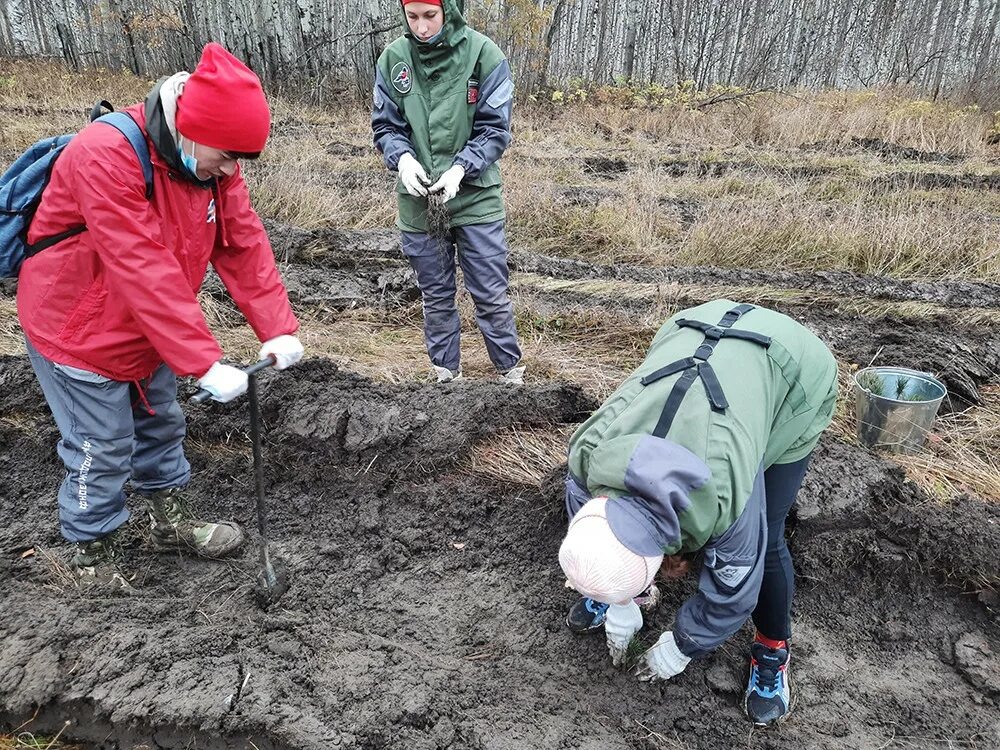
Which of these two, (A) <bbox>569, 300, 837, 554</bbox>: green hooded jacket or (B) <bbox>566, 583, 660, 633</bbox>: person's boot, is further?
(B) <bbox>566, 583, 660, 633</bbox>: person's boot

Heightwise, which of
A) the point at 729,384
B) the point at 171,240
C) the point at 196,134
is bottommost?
the point at 729,384

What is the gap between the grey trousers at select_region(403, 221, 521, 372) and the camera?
141 inches

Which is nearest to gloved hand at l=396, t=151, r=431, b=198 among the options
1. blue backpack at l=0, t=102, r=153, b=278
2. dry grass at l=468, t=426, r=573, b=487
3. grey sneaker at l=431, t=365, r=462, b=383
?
grey sneaker at l=431, t=365, r=462, b=383

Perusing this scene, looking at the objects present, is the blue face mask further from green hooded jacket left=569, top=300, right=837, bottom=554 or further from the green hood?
the green hood

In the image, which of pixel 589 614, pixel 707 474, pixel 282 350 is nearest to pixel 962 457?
pixel 589 614

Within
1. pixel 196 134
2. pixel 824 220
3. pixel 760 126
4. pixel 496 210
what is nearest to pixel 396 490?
pixel 496 210

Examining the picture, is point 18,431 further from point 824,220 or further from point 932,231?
point 932,231

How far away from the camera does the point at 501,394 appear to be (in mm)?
3447

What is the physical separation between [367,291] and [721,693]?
3561 millimetres

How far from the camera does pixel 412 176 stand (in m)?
3.36

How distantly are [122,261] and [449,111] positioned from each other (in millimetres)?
1823

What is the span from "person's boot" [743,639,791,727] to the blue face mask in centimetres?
226

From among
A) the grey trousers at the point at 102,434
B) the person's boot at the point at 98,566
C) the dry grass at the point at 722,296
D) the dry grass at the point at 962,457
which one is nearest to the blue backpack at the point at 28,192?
the grey trousers at the point at 102,434

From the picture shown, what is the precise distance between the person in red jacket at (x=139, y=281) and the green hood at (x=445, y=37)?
4.26ft
